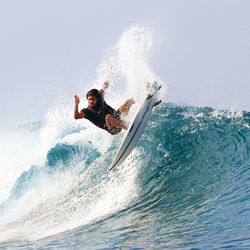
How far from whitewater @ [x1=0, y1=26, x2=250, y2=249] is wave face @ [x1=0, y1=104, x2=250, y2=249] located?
2 centimetres

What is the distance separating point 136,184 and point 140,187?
0.20 m

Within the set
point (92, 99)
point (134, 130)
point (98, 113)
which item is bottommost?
point (134, 130)

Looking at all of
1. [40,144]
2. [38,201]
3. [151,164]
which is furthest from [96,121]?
[40,144]

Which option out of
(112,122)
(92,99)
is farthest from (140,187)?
(92,99)

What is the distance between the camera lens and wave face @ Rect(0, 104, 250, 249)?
5.23m

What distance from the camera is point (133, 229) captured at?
5.71 metres

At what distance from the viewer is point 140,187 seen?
787 cm

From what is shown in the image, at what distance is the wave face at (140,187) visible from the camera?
5230 mm

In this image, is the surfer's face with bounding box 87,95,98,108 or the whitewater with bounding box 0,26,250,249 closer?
the whitewater with bounding box 0,26,250,249

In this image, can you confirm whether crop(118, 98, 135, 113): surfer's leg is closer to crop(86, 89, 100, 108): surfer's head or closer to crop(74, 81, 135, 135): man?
crop(74, 81, 135, 135): man

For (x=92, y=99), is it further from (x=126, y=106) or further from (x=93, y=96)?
(x=126, y=106)

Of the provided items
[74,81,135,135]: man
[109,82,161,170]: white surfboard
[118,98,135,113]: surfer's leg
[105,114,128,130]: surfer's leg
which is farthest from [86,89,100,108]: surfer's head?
[109,82,161,170]: white surfboard

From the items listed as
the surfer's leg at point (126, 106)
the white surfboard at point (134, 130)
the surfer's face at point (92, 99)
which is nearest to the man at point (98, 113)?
the surfer's face at point (92, 99)

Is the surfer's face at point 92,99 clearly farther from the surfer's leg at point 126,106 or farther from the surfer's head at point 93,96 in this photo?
the surfer's leg at point 126,106
